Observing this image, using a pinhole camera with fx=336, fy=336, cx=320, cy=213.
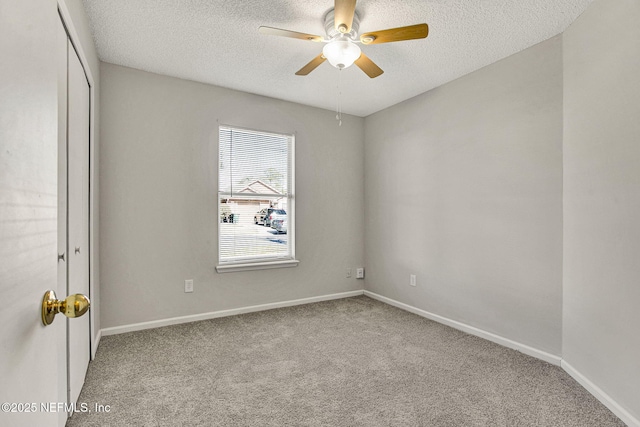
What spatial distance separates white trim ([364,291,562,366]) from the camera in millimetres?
2521

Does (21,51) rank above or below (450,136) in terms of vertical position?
below

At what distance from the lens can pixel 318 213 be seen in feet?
Result: 13.6

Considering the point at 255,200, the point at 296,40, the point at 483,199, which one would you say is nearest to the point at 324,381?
the point at 483,199

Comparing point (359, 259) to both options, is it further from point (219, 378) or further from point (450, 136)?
point (219, 378)

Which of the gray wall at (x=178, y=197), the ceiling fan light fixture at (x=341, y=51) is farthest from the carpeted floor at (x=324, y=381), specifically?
the ceiling fan light fixture at (x=341, y=51)

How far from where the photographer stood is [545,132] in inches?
100

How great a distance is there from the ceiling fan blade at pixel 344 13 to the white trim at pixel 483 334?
268 cm

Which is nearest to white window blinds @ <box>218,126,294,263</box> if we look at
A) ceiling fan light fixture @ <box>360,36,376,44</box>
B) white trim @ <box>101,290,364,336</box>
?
white trim @ <box>101,290,364,336</box>

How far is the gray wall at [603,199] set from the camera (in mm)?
1810

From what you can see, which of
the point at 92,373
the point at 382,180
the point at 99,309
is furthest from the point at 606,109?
the point at 99,309

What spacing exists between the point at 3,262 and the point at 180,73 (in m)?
3.13

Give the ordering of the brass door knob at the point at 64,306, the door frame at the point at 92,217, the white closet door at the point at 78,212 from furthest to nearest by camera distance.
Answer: the door frame at the point at 92,217
the white closet door at the point at 78,212
the brass door knob at the point at 64,306

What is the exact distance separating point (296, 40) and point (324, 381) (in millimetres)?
2467

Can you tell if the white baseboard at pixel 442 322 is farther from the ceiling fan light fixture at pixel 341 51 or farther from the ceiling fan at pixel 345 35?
the ceiling fan light fixture at pixel 341 51
